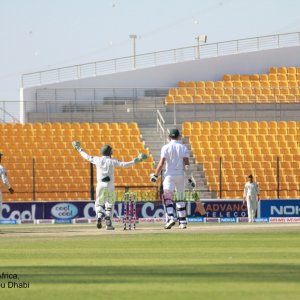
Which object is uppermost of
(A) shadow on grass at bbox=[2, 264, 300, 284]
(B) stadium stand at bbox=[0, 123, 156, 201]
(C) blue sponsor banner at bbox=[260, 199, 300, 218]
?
(B) stadium stand at bbox=[0, 123, 156, 201]

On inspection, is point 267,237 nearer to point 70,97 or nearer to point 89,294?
point 89,294

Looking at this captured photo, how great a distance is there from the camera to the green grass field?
11.8 metres

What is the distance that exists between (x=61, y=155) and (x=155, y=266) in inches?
1304

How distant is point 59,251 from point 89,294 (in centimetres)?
594

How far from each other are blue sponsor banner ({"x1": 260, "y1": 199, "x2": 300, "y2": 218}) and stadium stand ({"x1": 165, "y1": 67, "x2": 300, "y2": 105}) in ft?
50.0

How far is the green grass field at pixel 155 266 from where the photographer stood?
11.8m

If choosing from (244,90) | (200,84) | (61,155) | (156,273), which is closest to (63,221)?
(61,155)

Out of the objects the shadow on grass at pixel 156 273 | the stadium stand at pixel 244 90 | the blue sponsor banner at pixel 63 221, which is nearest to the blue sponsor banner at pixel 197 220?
the blue sponsor banner at pixel 63 221

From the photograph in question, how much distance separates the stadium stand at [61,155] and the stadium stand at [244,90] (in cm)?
472

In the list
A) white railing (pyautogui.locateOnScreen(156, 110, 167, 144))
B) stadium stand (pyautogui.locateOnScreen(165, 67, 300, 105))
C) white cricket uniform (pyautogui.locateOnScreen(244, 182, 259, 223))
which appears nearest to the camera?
white cricket uniform (pyautogui.locateOnScreen(244, 182, 259, 223))

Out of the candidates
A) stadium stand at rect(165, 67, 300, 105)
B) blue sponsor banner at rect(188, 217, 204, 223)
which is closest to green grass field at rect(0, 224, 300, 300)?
blue sponsor banner at rect(188, 217, 204, 223)

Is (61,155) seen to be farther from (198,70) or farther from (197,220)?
(198,70)

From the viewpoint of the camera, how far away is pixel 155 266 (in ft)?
47.9

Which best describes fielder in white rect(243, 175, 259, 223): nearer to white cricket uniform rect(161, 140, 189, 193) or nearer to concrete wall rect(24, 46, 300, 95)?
white cricket uniform rect(161, 140, 189, 193)
